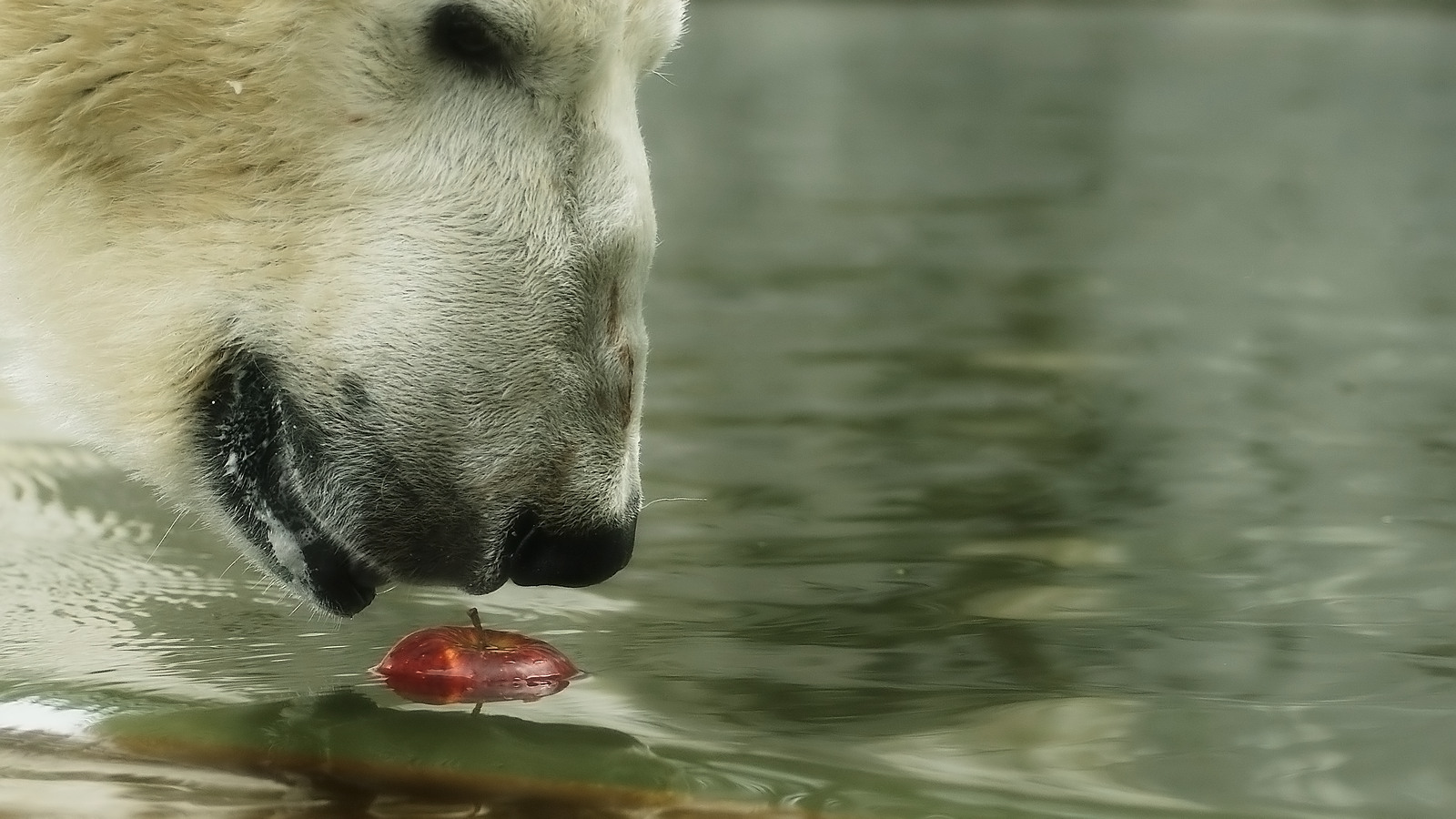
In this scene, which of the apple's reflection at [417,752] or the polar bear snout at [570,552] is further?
the polar bear snout at [570,552]

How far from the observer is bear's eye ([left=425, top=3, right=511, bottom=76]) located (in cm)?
146

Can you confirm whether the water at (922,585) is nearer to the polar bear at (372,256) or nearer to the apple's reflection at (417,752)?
the apple's reflection at (417,752)

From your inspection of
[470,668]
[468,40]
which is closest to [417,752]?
[470,668]

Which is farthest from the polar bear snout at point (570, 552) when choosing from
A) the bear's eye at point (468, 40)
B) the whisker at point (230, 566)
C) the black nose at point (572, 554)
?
the whisker at point (230, 566)

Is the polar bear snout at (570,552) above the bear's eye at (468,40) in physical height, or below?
below

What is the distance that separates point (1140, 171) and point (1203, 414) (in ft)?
11.5

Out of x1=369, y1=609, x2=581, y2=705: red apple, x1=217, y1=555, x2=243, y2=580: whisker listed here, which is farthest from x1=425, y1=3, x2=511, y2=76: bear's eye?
x1=217, y1=555, x2=243, y2=580: whisker

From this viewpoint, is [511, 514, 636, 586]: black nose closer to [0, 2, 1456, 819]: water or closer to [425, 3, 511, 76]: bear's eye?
[0, 2, 1456, 819]: water

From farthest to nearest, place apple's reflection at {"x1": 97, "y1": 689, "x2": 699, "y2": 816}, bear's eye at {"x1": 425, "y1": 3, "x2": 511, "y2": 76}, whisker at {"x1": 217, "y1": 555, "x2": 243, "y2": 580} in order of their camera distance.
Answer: whisker at {"x1": 217, "y1": 555, "x2": 243, "y2": 580}
bear's eye at {"x1": 425, "y1": 3, "x2": 511, "y2": 76}
apple's reflection at {"x1": 97, "y1": 689, "x2": 699, "y2": 816}

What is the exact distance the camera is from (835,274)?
12.7 ft

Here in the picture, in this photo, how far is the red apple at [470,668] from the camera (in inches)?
59.9

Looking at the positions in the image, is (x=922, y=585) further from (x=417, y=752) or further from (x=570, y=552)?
(x=417, y=752)

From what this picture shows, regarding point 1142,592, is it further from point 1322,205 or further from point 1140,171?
point 1140,171

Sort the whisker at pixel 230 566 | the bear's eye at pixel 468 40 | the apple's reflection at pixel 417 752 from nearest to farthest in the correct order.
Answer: the apple's reflection at pixel 417 752
the bear's eye at pixel 468 40
the whisker at pixel 230 566
